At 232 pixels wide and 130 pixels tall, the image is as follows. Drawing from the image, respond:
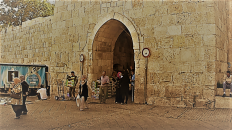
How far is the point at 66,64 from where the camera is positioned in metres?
9.52

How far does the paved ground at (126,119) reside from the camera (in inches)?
180

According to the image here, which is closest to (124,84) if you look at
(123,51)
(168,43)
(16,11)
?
(168,43)

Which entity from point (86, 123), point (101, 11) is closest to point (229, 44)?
point (101, 11)

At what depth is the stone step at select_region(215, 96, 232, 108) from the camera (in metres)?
6.12

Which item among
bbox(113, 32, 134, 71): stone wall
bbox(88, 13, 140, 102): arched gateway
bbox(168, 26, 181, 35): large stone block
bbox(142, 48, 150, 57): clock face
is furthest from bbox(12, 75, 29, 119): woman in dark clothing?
bbox(113, 32, 134, 71): stone wall

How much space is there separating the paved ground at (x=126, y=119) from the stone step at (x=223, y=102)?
0.76 feet

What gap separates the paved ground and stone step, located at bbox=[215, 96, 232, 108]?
231 millimetres

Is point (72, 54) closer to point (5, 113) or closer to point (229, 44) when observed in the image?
point (5, 113)

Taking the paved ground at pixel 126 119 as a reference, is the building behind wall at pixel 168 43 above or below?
above

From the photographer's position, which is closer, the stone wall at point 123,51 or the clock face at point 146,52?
the clock face at point 146,52

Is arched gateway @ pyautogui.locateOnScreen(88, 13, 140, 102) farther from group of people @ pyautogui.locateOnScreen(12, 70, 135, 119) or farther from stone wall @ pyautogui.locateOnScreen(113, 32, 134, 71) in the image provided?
stone wall @ pyautogui.locateOnScreen(113, 32, 134, 71)

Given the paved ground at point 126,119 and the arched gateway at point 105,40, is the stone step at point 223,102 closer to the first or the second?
the paved ground at point 126,119

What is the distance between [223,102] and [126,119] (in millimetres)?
3065

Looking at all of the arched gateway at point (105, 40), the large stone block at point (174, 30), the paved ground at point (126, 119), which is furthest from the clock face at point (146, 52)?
the paved ground at point (126, 119)
